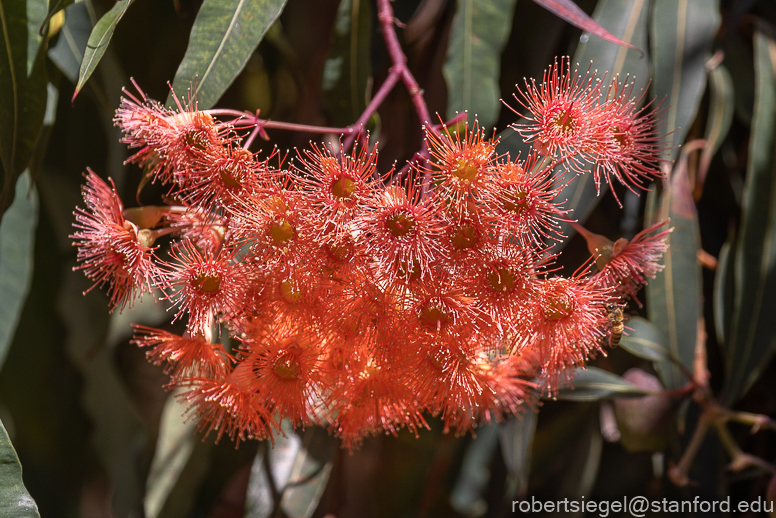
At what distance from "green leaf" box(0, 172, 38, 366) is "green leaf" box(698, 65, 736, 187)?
1.34 m

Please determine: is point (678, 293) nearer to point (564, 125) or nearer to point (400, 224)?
point (564, 125)

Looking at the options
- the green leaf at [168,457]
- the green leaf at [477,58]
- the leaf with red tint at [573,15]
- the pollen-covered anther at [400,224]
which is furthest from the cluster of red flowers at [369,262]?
the green leaf at [168,457]

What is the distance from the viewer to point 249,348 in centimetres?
69

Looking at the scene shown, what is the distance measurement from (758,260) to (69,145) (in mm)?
1471

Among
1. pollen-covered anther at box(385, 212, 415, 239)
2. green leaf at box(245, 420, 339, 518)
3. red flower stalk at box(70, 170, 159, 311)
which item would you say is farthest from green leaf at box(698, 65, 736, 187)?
red flower stalk at box(70, 170, 159, 311)

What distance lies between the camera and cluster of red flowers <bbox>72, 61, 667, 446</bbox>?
58 cm

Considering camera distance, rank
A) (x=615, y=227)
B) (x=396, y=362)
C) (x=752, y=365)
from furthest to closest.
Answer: (x=615, y=227) → (x=752, y=365) → (x=396, y=362)

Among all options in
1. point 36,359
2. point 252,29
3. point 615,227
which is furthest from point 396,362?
point 36,359

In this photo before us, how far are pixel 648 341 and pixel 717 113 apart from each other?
1.83ft

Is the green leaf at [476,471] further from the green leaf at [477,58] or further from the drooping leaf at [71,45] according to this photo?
the drooping leaf at [71,45]

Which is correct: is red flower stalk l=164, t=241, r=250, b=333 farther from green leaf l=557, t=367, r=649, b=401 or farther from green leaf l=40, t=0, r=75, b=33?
green leaf l=557, t=367, r=649, b=401

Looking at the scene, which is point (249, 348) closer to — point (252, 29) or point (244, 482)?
point (252, 29)

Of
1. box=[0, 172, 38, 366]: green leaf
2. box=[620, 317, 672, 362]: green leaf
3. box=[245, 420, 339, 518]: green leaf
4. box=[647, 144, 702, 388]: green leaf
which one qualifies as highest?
box=[647, 144, 702, 388]: green leaf

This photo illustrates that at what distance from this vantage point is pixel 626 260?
67cm
